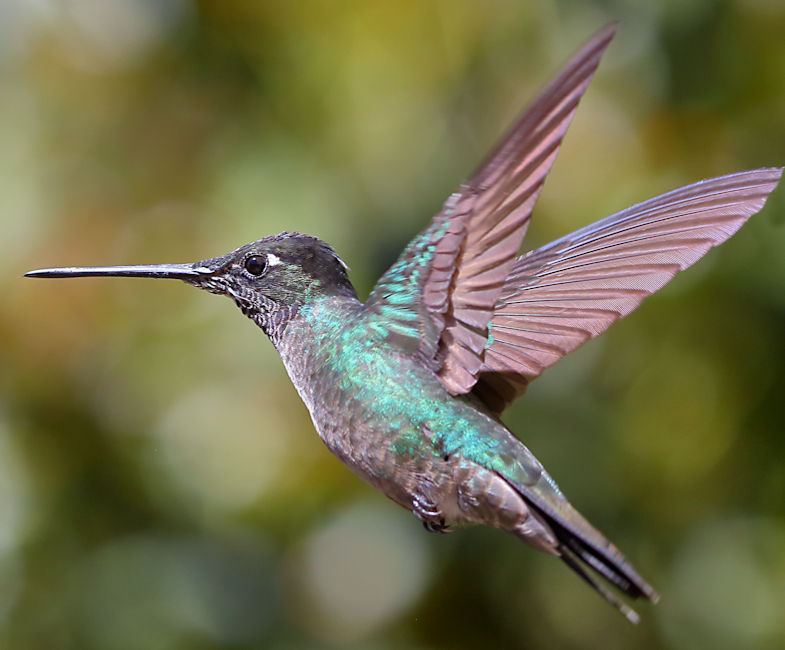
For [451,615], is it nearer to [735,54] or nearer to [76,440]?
[76,440]

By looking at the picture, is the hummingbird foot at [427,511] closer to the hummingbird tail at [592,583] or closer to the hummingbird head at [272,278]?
the hummingbird tail at [592,583]

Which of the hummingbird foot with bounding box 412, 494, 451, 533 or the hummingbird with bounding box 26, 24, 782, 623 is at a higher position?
the hummingbird with bounding box 26, 24, 782, 623

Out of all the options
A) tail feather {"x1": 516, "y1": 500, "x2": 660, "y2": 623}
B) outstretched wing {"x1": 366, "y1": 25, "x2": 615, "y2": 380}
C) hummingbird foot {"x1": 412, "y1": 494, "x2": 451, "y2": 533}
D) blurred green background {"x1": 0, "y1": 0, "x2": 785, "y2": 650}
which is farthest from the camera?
blurred green background {"x1": 0, "y1": 0, "x2": 785, "y2": 650}

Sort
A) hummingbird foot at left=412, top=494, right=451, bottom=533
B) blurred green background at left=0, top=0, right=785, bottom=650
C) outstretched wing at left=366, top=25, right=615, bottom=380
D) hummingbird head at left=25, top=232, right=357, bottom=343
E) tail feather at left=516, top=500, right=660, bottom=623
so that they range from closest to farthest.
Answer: outstretched wing at left=366, top=25, right=615, bottom=380 < tail feather at left=516, top=500, right=660, bottom=623 < hummingbird foot at left=412, top=494, right=451, bottom=533 < hummingbird head at left=25, top=232, right=357, bottom=343 < blurred green background at left=0, top=0, right=785, bottom=650

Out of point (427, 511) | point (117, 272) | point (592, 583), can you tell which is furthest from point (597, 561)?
point (117, 272)

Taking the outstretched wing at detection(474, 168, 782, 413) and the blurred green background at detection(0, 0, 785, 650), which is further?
the blurred green background at detection(0, 0, 785, 650)

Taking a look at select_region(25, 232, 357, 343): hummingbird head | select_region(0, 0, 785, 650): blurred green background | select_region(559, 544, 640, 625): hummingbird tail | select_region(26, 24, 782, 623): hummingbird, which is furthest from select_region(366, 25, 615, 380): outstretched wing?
select_region(0, 0, 785, 650): blurred green background

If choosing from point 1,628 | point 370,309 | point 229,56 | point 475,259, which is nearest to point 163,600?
point 1,628

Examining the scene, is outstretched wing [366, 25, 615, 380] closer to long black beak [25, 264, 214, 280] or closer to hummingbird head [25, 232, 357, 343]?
hummingbird head [25, 232, 357, 343]
